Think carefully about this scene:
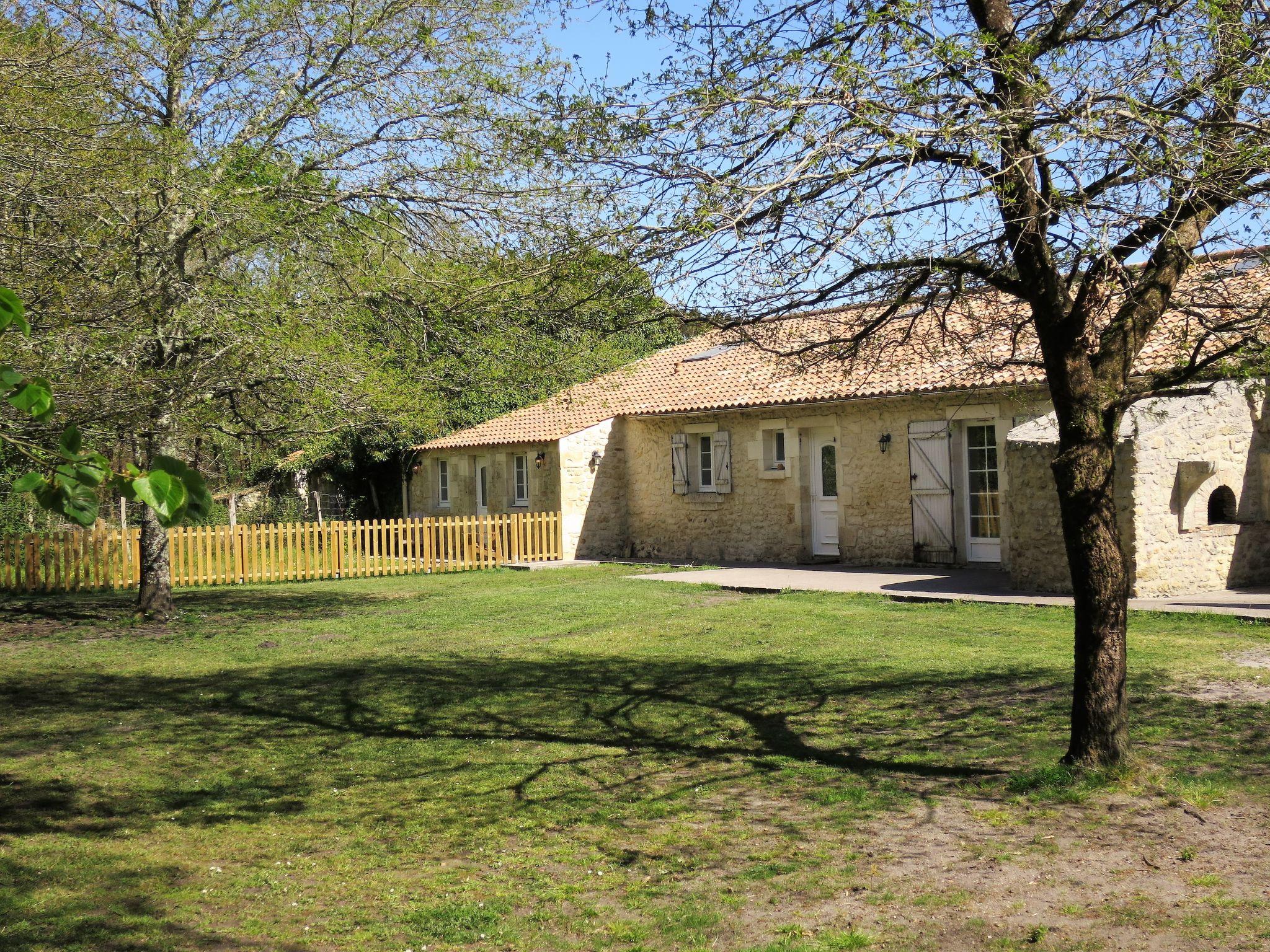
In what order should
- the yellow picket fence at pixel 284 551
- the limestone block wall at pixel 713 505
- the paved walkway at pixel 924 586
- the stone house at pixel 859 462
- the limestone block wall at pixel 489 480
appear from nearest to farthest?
the paved walkway at pixel 924 586 → the stone house at pixel 859 462 → the yellow picket fence at pixel 284 551 → the limestone block wall at pixel 713 505 → the limestone block wall at pixel 489 480

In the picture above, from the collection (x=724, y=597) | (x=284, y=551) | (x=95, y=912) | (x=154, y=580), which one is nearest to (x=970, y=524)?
(x=724, y=597)

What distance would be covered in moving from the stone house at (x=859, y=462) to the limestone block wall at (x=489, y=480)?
6 cm

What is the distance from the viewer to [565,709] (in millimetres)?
8227

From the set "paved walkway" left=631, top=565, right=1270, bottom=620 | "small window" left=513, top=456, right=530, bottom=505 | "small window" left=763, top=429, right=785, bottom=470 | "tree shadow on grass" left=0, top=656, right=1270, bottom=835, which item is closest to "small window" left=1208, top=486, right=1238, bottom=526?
"paved walkway" left=631, top=565, right=1270, bottom=620

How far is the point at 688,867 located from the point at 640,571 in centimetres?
1472

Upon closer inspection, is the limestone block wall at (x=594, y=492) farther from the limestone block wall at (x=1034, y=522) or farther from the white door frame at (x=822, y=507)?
the limestone block wall at (x=1034, y=522)

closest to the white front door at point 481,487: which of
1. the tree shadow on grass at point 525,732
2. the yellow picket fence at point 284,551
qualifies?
the yellow picket fence at point 284,551

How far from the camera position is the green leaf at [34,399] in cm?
221

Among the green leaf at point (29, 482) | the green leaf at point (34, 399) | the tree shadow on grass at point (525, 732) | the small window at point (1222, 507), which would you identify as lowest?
the tree shadow on grass at point (525, 732)

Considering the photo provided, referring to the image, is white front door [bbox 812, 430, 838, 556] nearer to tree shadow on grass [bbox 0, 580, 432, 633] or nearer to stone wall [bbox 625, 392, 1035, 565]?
stone wall [bbox 625, 392, 1035, 565]

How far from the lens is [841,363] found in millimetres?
7164

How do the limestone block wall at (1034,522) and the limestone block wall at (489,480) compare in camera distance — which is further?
the limestone block wall at (489,480)

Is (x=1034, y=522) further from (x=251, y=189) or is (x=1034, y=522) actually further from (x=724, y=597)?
(x=251, y=189)

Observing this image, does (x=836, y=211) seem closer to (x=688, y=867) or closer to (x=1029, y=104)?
(x=1029, y=104)
